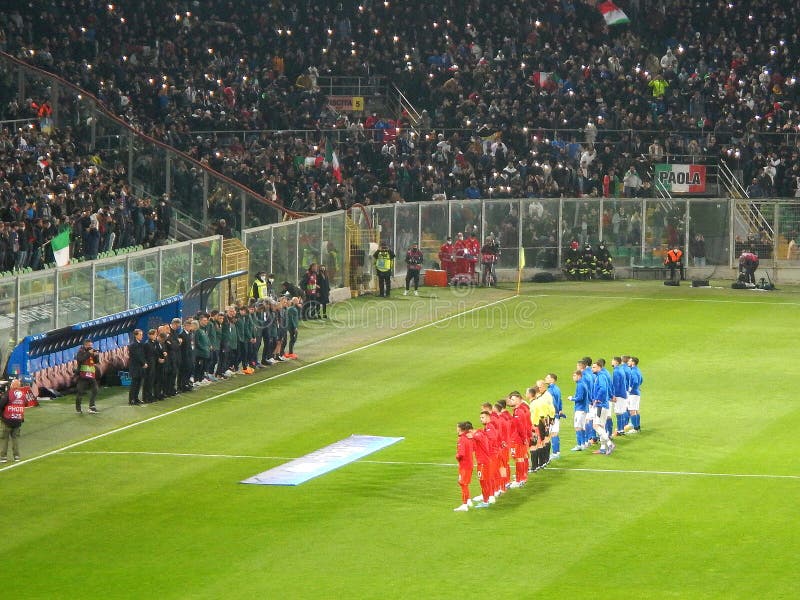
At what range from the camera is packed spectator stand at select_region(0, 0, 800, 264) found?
166 ft

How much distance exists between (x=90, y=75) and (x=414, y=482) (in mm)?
29688

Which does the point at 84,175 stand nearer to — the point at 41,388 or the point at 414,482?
the point at 41,388

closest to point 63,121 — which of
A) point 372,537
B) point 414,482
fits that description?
point 414,482

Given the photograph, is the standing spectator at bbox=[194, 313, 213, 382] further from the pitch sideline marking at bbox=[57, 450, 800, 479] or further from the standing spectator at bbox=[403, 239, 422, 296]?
the standing spectator at bbox=[403, 239, 422, 296]

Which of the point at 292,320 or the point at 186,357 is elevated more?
the point at 292,320

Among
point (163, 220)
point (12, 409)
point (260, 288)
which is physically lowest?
point (12, 409)

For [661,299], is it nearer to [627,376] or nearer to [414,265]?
[414,265]

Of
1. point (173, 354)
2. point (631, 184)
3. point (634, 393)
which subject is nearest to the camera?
point (634, 393)

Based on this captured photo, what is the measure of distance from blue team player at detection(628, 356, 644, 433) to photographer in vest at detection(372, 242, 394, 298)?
1802 centimetres

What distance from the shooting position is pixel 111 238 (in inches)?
1506

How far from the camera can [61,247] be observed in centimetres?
3412

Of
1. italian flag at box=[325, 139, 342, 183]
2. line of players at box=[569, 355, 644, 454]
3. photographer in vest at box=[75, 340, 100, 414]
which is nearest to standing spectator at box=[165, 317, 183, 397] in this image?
photographer in vest at box=[75, 340, 100, 414]

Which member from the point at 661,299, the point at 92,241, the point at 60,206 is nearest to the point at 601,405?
the point at 92,241

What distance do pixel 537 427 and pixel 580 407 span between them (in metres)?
1.85
